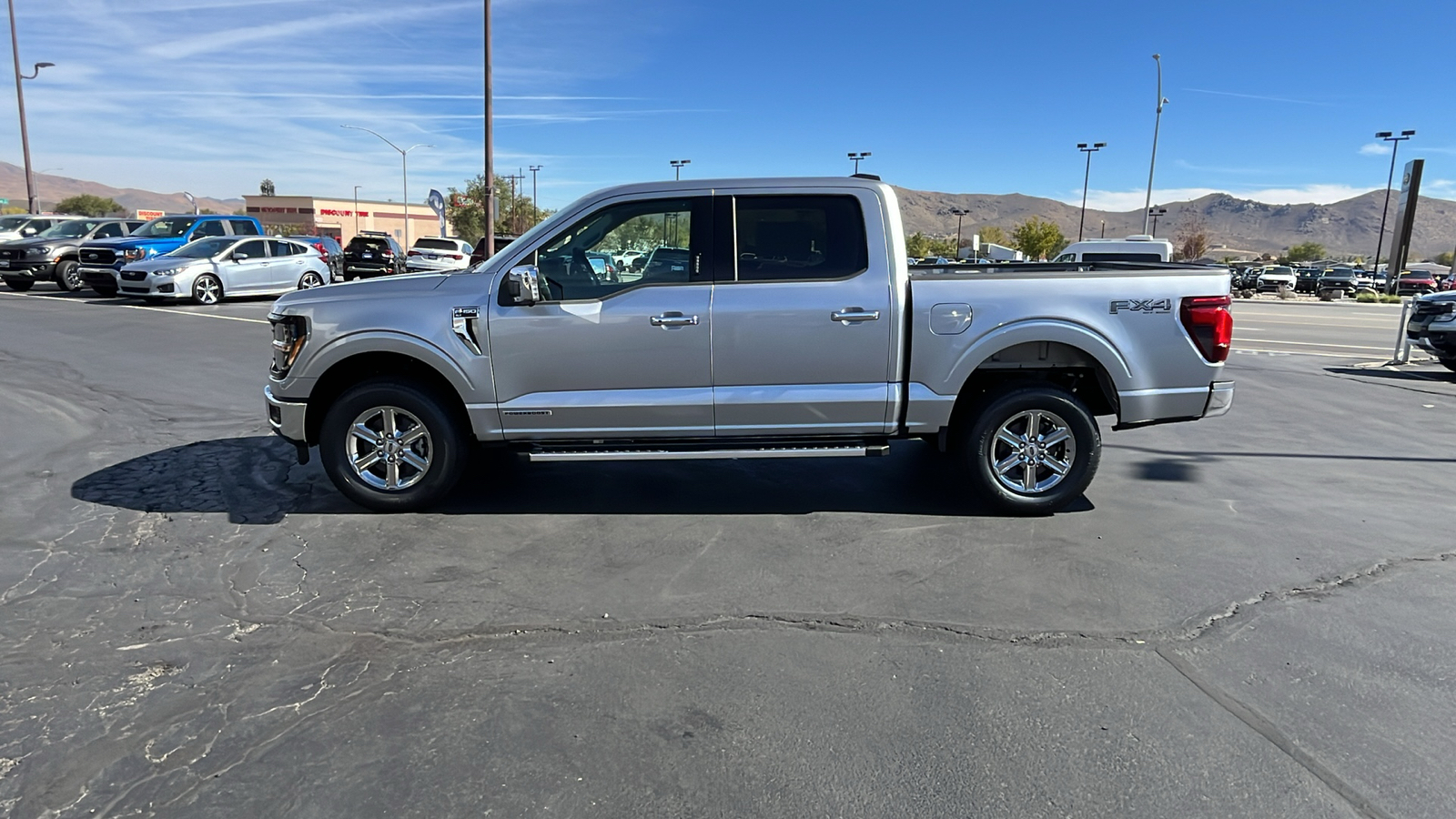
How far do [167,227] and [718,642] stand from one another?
2449 centimetres

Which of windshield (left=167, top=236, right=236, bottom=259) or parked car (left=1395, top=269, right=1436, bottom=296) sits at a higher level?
windshield (left=167, top=236, right=236, bottom=259)

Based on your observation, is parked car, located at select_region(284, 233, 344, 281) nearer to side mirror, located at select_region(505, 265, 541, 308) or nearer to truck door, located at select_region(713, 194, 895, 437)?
side mirror, located at select_region(505, 265, 541, 308)

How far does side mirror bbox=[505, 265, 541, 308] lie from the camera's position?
503cm

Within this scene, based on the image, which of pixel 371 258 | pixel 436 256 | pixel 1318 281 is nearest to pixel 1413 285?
pixel 1318 281

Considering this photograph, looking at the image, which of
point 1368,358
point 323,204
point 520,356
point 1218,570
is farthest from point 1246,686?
point 323,204

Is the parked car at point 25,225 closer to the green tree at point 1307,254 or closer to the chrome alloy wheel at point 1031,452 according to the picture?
the chrome alloy wheel at point 1031,452

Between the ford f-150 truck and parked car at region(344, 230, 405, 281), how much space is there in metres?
3.19

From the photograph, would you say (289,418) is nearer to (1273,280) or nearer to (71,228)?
(71,228)

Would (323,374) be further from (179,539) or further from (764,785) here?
(764,785)

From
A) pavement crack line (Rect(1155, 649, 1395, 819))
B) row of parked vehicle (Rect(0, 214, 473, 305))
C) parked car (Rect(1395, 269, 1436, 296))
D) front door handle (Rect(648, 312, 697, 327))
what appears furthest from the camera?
parked car (Rect(1395, 269, 1436, 296))

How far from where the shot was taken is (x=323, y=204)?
9762 centimetres

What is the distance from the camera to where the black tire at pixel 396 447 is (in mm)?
5340

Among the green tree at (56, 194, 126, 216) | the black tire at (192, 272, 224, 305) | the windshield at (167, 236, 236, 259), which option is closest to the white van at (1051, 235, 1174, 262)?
the black tire at (192, 272, 224, 305)

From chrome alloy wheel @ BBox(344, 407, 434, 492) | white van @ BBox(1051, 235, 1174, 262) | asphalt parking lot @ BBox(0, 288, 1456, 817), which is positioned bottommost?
asphalt parking lot @ BBox(0, 288, 1456, 817)
